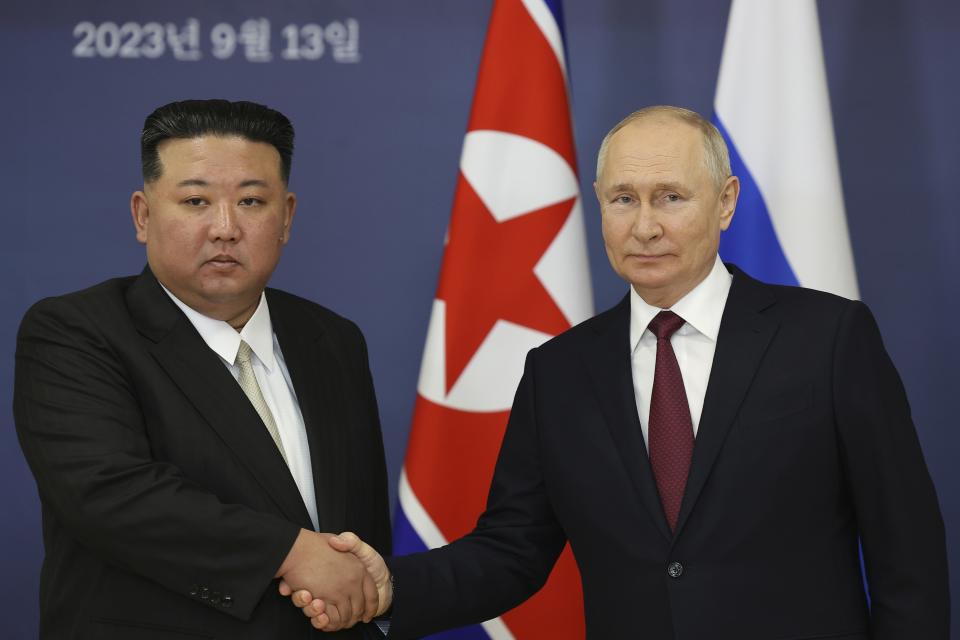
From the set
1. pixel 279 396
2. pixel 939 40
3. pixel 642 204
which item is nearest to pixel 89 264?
pixel 279 396

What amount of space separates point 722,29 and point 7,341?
2.38m

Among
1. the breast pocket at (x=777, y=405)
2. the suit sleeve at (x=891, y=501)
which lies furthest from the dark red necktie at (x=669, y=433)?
the suit sleeve at (x=891, y=501)

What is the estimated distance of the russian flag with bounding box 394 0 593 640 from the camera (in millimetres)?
2861

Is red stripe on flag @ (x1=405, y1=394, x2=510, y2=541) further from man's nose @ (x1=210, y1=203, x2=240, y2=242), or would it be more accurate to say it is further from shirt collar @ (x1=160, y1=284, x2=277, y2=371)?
man's nose @ (x1=210, y1=203, x2=240, y2=242)

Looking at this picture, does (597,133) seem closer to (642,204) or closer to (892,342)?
(892,342)

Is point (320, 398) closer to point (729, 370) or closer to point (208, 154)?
point (208, 154)

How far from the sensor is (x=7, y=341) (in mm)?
3492

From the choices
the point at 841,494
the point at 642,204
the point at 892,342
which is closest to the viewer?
the point at 841,494

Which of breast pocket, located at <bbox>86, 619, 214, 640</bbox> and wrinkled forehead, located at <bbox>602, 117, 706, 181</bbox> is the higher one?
wrinkled forehead, located at <bbox>602, 117, 706, 181</bbox>

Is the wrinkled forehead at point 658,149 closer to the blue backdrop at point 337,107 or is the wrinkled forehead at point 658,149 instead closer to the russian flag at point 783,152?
the russian flag at point 783,152

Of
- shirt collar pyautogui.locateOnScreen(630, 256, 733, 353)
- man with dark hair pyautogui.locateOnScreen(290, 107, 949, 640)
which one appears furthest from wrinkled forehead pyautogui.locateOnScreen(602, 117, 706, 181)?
shirt collar pyautogui.locateOnScreen(630, 256, 733, 353)

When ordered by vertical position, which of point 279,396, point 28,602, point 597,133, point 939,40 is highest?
point 939,40

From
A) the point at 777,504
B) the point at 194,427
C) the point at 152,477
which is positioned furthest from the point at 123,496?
the point at 777,504

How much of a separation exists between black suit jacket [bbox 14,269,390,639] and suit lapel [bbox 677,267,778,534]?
66 centimetres
